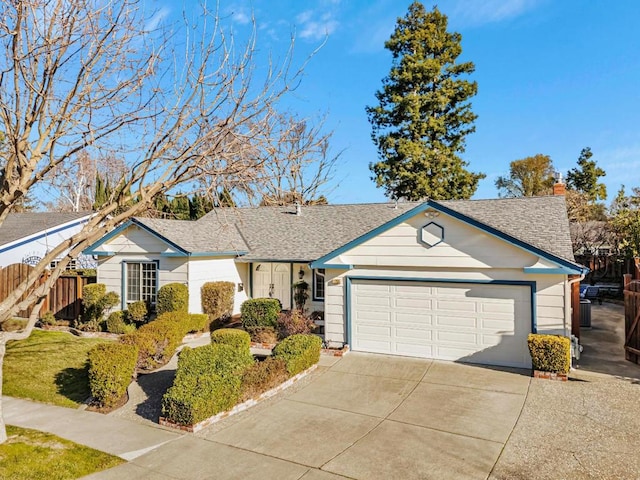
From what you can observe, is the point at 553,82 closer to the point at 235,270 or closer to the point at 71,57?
the point at 235,270

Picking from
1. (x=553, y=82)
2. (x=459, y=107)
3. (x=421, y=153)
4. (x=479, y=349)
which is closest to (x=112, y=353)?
(x=479, y=349)

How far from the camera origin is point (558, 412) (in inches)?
316

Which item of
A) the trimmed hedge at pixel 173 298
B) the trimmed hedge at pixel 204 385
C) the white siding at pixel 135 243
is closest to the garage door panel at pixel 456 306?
the trimmed hedge at pixel 204 385

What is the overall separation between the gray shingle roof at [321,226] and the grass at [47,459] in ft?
22.8

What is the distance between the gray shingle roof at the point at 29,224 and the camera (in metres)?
21.5

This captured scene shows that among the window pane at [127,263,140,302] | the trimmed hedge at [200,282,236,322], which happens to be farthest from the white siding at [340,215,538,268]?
the window pane at [127,263,140,302]

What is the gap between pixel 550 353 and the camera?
9750 mm

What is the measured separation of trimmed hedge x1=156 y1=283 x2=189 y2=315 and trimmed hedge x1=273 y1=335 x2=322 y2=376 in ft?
19.1

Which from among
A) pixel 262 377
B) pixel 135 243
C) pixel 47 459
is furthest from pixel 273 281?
pixel 47 459

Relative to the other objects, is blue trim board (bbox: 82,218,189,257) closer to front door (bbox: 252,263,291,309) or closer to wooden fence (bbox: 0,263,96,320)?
wooden fence (bbox: 0,263,96,320)

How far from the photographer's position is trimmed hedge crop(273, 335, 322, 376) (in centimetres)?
991

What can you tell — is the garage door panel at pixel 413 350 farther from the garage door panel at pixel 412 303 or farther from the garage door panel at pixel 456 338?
the garage door panel at pixel 412 303

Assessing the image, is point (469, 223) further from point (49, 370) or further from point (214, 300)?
point (49, 370)

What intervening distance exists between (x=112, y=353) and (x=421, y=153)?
26.1 meters
